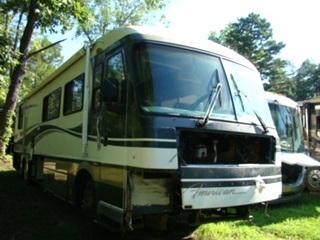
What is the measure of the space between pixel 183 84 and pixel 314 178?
6.32 m

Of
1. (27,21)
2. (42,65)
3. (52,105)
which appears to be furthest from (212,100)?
(42,65)

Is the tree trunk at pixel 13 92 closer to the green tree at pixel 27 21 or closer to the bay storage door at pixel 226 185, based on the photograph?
the green tree at pixel 27 21

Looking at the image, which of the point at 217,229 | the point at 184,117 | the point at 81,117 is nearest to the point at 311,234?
the point at 217,229

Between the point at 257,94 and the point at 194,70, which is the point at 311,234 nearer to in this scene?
the point at 257,94

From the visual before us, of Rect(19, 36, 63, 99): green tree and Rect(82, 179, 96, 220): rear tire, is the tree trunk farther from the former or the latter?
Rect(19, 36, 63, 99): green tree

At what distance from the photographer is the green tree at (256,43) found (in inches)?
1537

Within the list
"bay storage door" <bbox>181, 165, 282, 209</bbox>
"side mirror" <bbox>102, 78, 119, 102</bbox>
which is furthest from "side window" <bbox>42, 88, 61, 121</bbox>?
"bay storage door" <bbox>181, 165, 282, 209</bbox>

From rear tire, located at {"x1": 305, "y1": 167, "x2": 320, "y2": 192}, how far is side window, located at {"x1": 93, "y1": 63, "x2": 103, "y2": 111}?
6.38 meters

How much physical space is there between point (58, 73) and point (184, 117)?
4.61 metres

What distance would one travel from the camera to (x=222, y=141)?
15.3ft

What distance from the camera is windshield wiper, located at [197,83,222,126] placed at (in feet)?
13.0

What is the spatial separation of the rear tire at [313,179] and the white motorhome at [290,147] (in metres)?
0.02

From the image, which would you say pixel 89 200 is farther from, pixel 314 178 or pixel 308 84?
pixel 308 84

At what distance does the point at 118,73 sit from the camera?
173 inches
